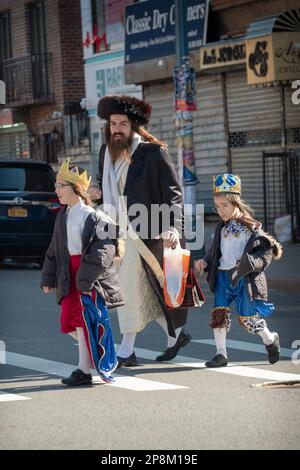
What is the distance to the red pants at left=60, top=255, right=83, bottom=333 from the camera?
352 inches

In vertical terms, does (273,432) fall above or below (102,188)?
below

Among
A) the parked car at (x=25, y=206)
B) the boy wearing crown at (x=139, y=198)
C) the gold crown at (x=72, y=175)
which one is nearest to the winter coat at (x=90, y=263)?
the gold crown at (x=72, y=175)

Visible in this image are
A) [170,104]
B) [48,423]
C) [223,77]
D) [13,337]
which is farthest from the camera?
[170,104]

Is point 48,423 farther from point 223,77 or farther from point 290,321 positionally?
point 223,77

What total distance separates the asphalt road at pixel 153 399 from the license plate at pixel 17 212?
6.93m

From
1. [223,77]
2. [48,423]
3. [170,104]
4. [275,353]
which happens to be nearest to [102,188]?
[275,353]

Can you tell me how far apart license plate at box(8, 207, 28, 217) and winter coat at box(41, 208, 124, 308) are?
32.5ft

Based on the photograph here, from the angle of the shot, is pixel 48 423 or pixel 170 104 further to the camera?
pixel 170 104

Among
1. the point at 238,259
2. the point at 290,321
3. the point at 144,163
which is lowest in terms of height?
the point at 290,321

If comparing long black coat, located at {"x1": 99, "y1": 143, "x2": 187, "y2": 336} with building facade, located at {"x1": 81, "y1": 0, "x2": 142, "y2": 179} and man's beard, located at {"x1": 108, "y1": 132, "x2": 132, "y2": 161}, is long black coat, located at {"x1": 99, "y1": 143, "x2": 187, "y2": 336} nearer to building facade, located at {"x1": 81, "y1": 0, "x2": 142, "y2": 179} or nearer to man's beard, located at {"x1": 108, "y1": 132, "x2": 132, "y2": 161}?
man's beard, located at {"x1": 108, "y1": 132, "x2": 132, "y2": 161}

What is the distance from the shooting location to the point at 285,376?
29.7 feet

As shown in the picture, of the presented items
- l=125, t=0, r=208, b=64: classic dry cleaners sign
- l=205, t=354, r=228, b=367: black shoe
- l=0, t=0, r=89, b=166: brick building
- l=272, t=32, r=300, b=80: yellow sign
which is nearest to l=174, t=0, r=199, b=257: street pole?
l=272, t=32, r=300, b=80: yellow sign

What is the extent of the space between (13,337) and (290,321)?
110 inches

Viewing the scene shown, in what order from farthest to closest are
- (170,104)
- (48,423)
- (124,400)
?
(170,104), (124,400), (48,423)
